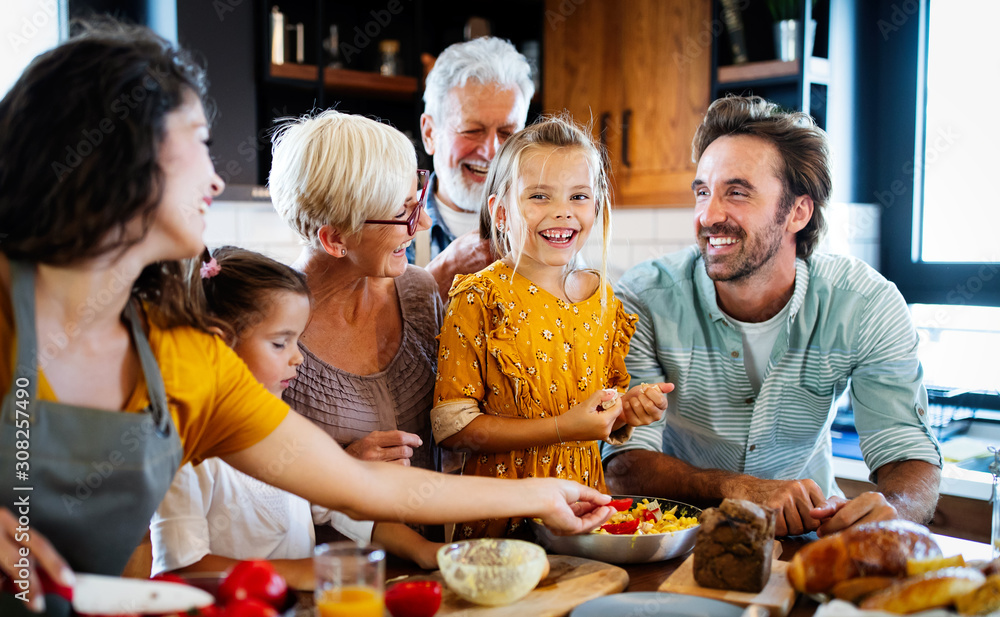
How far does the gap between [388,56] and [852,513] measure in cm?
282

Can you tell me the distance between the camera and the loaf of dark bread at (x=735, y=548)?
3.89 ft

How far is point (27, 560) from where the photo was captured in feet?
2.91

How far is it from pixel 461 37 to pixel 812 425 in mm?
2587

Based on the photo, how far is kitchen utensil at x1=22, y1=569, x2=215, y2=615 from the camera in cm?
88

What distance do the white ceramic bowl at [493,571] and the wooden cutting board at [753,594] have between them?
0.68ft

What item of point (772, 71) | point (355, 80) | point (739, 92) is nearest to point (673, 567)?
point (772, 71)

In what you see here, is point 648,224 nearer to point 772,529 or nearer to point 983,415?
point 983,415

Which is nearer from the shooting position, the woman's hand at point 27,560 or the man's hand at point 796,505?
the woman's hand at point 27,560

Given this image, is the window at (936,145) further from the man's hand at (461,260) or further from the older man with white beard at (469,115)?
the man's hand at (461,260)

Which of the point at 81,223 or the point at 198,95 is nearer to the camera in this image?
the point at 81,223

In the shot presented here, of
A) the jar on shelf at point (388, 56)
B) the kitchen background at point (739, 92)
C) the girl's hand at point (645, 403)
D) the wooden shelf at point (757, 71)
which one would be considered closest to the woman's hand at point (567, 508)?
the girl's hand at point (645, 403)

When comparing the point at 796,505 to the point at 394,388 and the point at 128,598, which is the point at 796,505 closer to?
the point at 394,388

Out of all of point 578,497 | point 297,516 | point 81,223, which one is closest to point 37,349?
point 81,223

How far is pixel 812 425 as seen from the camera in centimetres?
203
